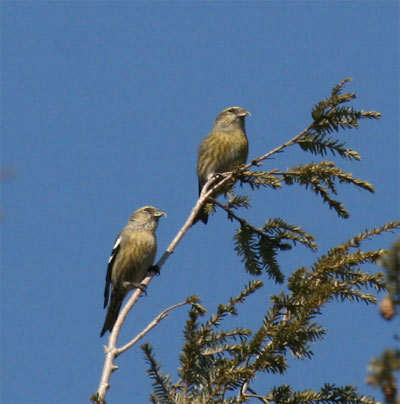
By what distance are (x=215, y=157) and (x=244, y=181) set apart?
3.35 m

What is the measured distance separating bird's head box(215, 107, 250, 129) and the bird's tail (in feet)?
8.49

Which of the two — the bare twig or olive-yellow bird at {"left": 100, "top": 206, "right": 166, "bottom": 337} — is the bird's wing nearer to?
olive-yellow bird at {"left": 100, "top": 206, "right": 166, "bottom": 337}

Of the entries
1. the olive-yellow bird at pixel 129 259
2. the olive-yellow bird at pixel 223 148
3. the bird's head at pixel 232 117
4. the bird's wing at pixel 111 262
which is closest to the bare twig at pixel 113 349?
the olive-yellow bird at pixel 129 259

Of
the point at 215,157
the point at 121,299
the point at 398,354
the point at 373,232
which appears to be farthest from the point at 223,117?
the point at 398,354

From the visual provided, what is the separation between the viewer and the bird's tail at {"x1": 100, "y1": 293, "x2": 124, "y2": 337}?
747cm

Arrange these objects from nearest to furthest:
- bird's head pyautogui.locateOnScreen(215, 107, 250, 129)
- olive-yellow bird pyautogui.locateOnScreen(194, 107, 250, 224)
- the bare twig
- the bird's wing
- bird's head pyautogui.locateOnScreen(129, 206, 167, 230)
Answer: the bare twig → the bird's wing → bird's head pyautogui.locateOnScreen(129, 206, 167, 230) → olive-yellow bird pyautogui.locateOnScreen(194, 107, 250, 224) → bird's head pyautogui.locateOnScreen(215, 107, 250, 129)

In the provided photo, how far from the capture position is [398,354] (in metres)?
1.60

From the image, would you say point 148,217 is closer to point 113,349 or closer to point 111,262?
point 111,262

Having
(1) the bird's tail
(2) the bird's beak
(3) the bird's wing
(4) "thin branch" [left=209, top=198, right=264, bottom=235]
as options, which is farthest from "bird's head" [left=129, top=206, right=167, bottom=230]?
(4) "thin branch" [left=209, top=198, right=264, bottom=235]

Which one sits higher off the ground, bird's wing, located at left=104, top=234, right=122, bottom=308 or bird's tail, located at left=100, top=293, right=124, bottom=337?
bird's wing, located at left=104, top=234, right=122, bottom=308

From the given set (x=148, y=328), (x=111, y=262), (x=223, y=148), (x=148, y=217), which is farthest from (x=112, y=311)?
(x=148, y=328)

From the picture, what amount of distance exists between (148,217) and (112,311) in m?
1.13

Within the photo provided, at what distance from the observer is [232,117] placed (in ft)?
28.7

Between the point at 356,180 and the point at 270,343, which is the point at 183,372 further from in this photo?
the point at 356,180
